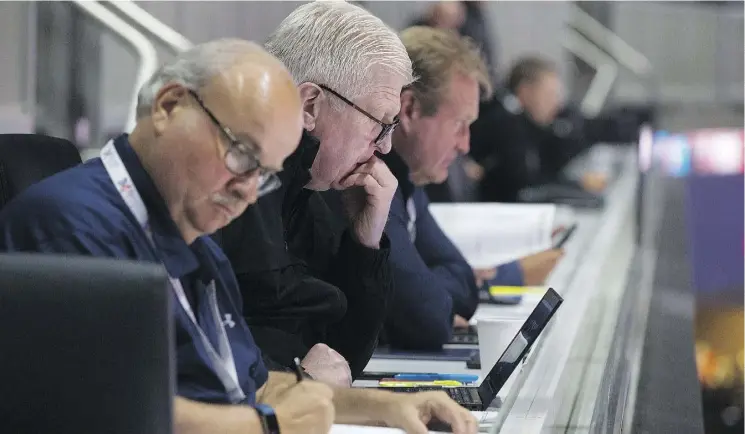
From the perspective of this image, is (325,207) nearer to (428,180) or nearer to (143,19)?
(428,180)

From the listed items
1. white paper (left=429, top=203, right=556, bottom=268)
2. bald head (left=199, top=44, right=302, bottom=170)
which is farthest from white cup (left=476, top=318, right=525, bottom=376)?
white paper (left=429, top=203, right=556, bottom=268)

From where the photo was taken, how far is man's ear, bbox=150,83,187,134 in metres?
1.33

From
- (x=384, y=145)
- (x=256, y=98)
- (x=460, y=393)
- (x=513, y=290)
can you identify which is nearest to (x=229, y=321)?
(x=256, y=98)

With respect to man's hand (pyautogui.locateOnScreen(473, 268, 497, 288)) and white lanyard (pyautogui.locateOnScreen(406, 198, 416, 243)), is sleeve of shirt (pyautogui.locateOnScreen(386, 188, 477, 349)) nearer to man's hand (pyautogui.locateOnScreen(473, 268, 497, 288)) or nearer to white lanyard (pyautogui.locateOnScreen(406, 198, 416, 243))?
white lanyard (pyautogui.locateOnScreen(406, 198, 416, 243))

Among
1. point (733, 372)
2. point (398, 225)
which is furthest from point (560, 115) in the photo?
point (398, 225)

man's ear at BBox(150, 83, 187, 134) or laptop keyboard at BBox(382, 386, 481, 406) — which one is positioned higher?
man's ear at BBox(150, 83, 187, 134)

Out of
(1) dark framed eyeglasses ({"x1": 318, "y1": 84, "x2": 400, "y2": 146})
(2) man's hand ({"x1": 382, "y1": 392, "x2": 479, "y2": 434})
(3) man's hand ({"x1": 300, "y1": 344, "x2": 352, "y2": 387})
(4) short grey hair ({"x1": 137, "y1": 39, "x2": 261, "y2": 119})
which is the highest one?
(4) short grey hair ({"x1": 137, "y1": 39, "x2": 261, "y2": 119})

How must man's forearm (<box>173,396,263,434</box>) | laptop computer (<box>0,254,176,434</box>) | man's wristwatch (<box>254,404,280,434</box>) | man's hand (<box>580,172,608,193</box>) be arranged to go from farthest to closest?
man's hand (<box>580,172,608,193</box>) < man's wristwatch (<box>254,404,280,434</box>) < man's forearm (<box>173,396,263,434</box>) < laptop computer (<box>0,254,176,434</box>)

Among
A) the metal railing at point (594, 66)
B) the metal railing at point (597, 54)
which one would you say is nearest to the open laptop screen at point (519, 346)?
the metal railing at point (597, 54)

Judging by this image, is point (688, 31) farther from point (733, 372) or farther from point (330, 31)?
point (330, 31)

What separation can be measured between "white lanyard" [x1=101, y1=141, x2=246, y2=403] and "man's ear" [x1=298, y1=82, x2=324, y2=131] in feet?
1.75

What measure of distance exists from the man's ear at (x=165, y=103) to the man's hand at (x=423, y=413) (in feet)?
1.60

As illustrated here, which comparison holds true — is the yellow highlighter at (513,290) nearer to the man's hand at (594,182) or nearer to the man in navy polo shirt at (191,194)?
the man in navy polo shirt at (191,194)

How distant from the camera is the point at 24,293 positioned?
1.13 m
